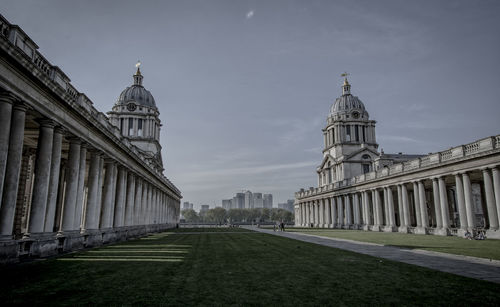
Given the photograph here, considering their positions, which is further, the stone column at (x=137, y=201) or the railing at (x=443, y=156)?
the stone column at (x=137, y=201)

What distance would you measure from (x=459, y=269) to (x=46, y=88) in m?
23.1

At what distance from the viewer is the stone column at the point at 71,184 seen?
2266cm

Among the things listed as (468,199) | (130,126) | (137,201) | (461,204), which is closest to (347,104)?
(461,204)

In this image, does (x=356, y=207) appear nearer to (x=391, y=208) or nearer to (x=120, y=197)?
(x=391, y=208)

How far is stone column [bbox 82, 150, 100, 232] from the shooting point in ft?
90.1

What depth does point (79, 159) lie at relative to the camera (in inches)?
960

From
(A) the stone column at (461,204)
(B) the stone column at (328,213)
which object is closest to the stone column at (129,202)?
(A) the stone column at (461,204)

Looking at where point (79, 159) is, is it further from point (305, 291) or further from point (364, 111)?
point (364, 111)

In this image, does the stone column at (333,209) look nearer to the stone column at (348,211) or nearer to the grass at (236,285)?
the stone column at (348,211)

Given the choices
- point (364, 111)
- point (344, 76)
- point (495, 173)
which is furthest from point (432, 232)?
point (344, 76)

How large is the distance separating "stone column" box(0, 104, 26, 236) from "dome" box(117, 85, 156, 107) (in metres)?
77.3

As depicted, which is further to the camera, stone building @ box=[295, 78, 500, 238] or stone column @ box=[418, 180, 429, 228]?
stone column @ box=[418, 180, 429, 228]

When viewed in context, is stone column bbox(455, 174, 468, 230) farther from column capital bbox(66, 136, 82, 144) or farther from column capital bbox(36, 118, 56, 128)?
column capital bbox(36, 118, 56, 128)

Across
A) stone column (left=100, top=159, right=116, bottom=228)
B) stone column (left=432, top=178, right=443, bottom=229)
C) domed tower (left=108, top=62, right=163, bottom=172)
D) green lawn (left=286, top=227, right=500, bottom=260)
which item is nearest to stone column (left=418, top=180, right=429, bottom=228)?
stone column (left=432, top=178, right=443, bottom=229)
